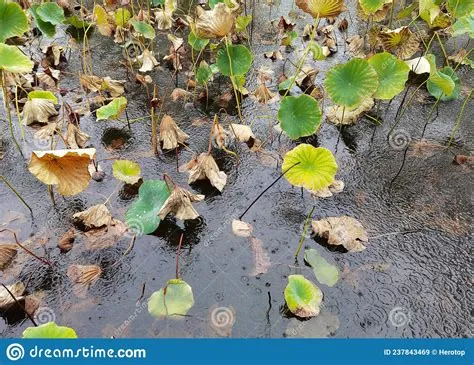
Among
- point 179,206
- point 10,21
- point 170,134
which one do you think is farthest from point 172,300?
point 10,21

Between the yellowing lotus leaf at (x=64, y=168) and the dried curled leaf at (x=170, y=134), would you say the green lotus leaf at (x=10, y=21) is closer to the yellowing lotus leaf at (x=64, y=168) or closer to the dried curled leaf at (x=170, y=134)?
the dried curled leaf at (x=170, y=134)

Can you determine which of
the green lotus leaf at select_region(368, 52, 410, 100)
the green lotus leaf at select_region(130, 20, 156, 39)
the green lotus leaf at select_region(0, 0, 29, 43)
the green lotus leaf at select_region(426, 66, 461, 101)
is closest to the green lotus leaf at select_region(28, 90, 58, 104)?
the green lotus leaf at select_region(0, 0, 29, 43)

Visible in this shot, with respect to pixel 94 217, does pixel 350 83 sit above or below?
above

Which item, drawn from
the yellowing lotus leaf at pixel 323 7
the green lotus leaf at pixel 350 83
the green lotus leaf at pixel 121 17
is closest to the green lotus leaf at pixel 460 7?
the yellowing lotus leaf at pixel 323 7

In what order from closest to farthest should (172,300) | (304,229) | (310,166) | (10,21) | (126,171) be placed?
1. (172,300)
2. (310,166)
3. (304,229)
4. (126,171)
5. (10,21)

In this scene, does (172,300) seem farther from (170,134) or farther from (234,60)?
(234,60)
